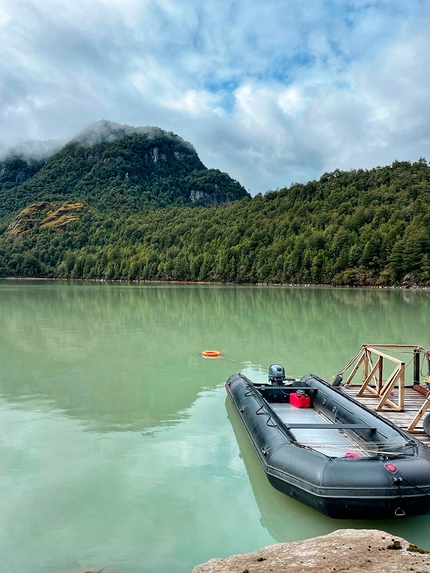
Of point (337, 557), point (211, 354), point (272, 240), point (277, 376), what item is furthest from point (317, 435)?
point (272, 240)

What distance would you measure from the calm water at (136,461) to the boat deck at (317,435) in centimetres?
83

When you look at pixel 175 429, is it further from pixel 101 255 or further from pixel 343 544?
pixel 101 255

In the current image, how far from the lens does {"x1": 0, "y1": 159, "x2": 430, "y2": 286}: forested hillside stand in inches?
2977

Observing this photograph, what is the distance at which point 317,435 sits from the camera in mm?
7188

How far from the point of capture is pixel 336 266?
258ft

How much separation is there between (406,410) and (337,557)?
501cm

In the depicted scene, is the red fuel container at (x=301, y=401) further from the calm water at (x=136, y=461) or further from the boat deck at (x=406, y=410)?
the calm water at (x=136, y=461)

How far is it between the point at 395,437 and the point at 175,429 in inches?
161

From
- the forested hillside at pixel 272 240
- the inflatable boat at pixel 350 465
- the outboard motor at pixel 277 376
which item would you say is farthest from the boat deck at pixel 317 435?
the forested hillside at pixel 272 240

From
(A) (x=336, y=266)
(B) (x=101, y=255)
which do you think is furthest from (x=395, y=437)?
(B) (x=101, y=255)

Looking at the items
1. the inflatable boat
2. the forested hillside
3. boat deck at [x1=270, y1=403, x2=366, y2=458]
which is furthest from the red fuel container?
the forested hillside

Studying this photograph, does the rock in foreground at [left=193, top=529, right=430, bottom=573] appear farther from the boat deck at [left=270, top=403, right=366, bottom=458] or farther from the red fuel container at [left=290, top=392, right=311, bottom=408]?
the red fuel container at [left=290, top=392, right=311, bottom=408]

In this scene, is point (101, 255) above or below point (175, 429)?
above

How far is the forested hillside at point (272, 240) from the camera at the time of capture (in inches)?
2977
